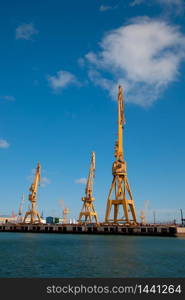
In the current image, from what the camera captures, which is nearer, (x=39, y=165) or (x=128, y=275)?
(x=128, y=275)

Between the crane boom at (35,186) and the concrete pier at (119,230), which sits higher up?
the crane boom at (35,186)

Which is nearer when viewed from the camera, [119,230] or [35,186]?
[119,230]

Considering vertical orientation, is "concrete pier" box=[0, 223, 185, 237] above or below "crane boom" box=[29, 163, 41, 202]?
below

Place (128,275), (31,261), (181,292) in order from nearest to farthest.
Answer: (181,292) < (128,275) < (31,261)

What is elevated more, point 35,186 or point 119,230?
point 35,186

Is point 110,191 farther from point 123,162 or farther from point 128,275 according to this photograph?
point 128,275

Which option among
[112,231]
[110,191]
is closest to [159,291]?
[110,191]

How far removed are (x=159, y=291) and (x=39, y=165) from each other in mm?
117162

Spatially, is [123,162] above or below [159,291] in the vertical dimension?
above

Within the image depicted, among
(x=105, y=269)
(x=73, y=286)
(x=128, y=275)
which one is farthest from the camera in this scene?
(x=105, y=269)

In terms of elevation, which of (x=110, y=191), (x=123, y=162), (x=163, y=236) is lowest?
(x=163, y=236)

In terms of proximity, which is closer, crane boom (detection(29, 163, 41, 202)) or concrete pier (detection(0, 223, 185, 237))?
concrete pier (detection(0, 223, 185, 237))

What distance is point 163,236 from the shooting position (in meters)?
96.6

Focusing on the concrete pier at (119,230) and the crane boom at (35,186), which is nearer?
the concrete pier at (119,230)
